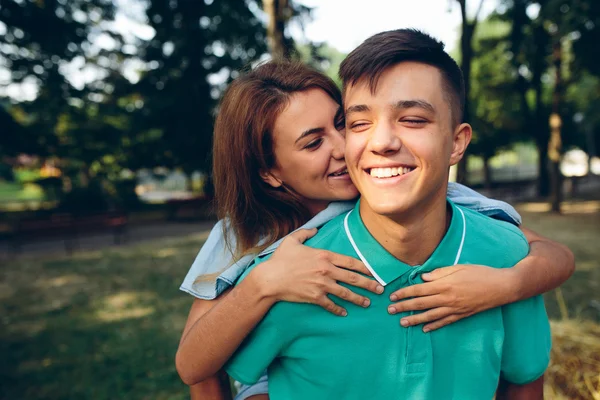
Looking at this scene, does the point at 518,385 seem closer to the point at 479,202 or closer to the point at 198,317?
the point at 479,202

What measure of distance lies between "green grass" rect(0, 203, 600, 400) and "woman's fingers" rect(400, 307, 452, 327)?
371cm

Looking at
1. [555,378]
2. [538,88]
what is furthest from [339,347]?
[538,88]

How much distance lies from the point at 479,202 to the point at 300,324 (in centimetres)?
105

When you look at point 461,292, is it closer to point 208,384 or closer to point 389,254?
point 389,254

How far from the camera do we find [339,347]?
1.60 m

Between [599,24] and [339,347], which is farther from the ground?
[599,24]

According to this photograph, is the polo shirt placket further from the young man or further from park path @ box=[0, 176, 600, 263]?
park path @ box=[0, 176, 600, 263]

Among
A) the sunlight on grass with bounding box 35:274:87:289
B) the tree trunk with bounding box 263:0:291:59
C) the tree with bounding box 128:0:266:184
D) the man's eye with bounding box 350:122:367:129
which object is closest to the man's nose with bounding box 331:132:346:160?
the man's eye with bounding box 350:122:367:129

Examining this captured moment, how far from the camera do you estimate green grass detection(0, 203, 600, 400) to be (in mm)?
4859

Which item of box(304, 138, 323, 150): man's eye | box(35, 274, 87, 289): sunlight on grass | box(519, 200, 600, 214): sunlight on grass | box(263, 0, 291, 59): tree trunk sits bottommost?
box(519, 200, 600, 214): sunlight on grass

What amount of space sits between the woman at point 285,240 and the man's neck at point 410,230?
4.0 inches

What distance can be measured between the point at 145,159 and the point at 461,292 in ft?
63.9

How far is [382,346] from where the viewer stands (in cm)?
160

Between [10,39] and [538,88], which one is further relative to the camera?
[538,88]
